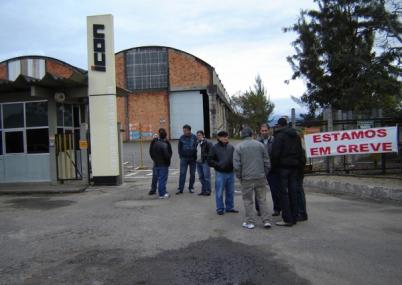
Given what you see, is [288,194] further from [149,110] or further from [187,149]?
[149,110]

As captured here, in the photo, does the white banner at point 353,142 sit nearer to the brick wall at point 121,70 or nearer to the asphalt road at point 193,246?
the asphalt road at point 193,246

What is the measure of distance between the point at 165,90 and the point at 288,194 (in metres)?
34.8

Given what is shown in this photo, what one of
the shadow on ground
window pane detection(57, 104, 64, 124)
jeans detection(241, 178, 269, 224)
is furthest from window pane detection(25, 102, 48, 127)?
jeans detection(241, 178, 269, 224)

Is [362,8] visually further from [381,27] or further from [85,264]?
[85,264]

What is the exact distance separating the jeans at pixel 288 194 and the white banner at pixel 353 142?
5668 mm

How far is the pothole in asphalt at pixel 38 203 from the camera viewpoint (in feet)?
36.9

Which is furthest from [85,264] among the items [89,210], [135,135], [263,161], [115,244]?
[135,135]

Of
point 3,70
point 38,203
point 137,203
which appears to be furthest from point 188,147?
point 3,70

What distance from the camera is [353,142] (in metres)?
13.3

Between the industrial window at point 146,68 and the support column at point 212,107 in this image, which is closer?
the support column at point 212,107

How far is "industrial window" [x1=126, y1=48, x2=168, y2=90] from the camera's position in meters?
42.4

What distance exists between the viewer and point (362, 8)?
24531mm

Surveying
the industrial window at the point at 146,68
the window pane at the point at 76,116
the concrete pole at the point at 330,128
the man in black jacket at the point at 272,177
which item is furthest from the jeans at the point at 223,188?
the industrial window at the point at 146,68

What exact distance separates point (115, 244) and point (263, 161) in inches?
115
